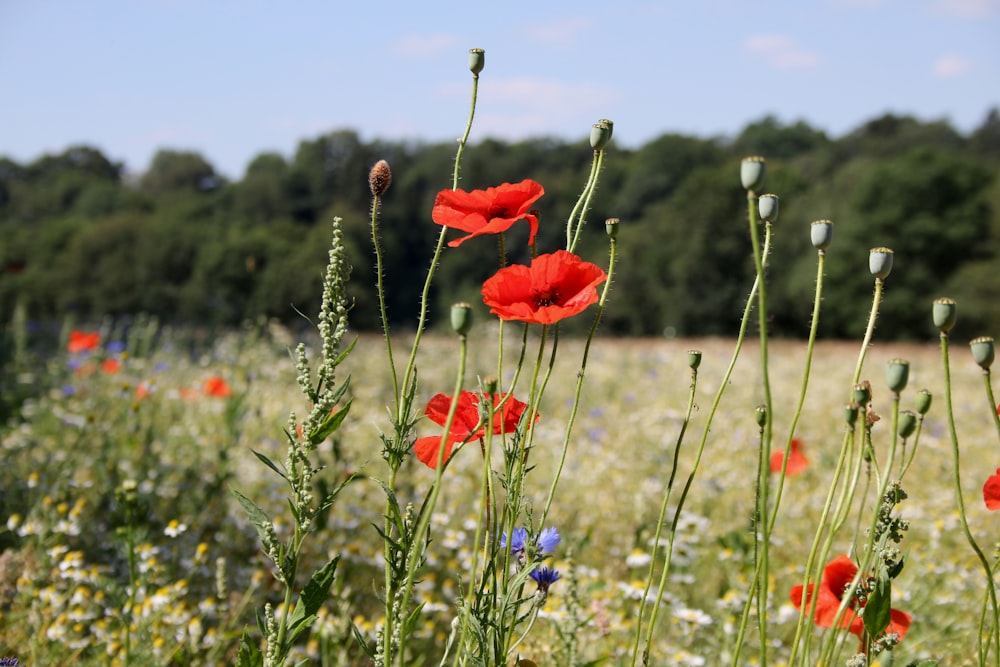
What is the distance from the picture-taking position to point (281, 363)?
661 cm

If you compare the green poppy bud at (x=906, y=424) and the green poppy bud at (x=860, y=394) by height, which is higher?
the green poppy bud at (x=860, y=394)

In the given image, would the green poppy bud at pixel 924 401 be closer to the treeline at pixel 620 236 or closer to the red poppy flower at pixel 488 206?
the red poppy flower at pixel 488 206

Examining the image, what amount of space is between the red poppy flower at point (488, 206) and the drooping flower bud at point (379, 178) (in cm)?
8

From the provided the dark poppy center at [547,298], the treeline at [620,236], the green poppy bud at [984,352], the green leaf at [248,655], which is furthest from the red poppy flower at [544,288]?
the treeline at [620,236]

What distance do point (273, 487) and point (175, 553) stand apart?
3.39 feet

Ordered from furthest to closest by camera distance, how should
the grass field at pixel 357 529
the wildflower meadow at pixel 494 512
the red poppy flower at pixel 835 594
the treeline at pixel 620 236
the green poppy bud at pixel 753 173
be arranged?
the treeline at pixel 620 236 → the grass field at pixel 357 529 → the red poppy flower at pixel 835 594 → the wildflower meadow at pixel 494 512 → the green poppy bud at pixel 753 173

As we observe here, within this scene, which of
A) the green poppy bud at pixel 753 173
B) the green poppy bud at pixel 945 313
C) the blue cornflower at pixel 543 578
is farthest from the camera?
the blue cornflower at pixel 543 578

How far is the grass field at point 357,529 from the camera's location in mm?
2115

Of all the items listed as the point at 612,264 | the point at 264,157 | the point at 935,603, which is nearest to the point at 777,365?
the point at 935,603

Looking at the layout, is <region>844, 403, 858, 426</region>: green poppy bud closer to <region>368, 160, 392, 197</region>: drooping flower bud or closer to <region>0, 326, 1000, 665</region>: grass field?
<region>0, 326, 1000, 665</region>: grass field

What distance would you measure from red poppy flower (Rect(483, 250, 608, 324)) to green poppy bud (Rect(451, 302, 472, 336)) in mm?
208

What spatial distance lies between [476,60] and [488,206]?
210mm

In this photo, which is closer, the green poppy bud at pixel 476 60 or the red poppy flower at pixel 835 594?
the green poppy bud at pixel 476 60

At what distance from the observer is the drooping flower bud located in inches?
44.8
